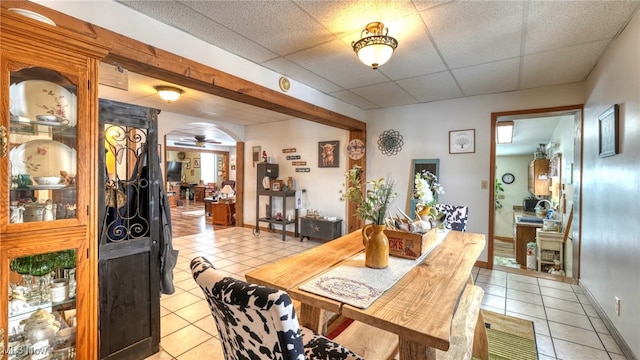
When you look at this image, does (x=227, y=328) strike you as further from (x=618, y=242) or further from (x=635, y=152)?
(x=618, y=242)

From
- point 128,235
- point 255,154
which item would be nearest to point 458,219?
point 128,235

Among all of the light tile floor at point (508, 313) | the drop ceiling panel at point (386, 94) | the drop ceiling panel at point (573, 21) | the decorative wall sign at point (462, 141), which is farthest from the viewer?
the decorative wall sign at point (462, 141)

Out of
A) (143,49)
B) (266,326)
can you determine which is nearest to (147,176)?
(143,49)

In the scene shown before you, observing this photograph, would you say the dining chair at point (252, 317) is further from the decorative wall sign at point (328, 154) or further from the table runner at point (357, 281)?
the decorative wall sign at point (328, 154)

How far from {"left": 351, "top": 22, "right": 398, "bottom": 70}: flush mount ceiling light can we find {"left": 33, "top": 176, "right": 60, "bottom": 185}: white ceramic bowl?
2.00m

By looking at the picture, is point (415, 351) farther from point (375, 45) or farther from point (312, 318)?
point (375, 45)

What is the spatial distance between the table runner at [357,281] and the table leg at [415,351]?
0.70 feet

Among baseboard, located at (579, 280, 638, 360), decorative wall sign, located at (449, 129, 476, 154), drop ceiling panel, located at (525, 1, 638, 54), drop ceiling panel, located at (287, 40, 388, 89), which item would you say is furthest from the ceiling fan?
baseboard, located at (579, 280, 638, 360)

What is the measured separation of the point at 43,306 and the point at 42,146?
844 mm

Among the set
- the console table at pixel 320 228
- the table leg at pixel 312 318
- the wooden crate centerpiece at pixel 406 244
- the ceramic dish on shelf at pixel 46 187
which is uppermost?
the ceramic dish on shelf at pixel 46 187

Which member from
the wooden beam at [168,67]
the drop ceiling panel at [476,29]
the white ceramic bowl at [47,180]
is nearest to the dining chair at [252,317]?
the white ceramic bowl at [47,180]

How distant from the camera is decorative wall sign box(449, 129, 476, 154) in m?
3.97

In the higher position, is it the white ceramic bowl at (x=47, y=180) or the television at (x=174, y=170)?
the television at (x=174, y=170)

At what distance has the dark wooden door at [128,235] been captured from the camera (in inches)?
69.2
